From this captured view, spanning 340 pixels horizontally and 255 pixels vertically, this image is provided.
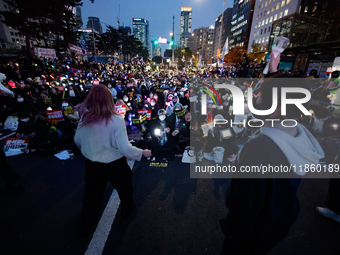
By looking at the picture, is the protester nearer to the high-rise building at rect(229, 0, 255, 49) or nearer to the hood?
the hood

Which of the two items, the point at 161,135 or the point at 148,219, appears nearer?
the point at 148,219

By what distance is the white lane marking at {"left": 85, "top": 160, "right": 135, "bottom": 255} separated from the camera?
2521mm

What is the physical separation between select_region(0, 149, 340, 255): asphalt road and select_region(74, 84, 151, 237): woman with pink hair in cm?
59

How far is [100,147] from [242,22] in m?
103

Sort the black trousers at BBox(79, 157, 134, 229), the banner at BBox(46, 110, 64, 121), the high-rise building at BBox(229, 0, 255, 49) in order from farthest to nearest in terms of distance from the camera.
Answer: the high-rise building at BBox(229, 0, 255, 49) < the banner at BBox(46, 110, 64, 121) < the black trousers at BBox(79, 157, 134, 229)

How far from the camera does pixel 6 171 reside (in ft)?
11.4

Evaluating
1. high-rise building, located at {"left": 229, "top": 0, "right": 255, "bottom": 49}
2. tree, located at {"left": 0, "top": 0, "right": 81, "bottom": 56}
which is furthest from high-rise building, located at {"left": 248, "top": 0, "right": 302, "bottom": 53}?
tree, located at {"left": 0, "top": 0, "right": 81, "bottom": 56}

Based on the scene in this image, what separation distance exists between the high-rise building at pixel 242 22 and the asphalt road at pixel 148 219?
85.5m

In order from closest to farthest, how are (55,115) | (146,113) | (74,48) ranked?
1. (55,115)
2. (146,113)
3. (74,48)

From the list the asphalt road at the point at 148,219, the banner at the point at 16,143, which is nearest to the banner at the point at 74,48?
the banner at the point at 16,143

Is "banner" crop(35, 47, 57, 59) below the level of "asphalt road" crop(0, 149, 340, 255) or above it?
above

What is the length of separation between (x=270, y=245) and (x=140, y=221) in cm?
219

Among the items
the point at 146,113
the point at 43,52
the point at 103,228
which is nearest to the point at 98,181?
the point at 103,228

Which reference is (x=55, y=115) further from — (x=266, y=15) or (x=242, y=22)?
(x=242, y=22)
